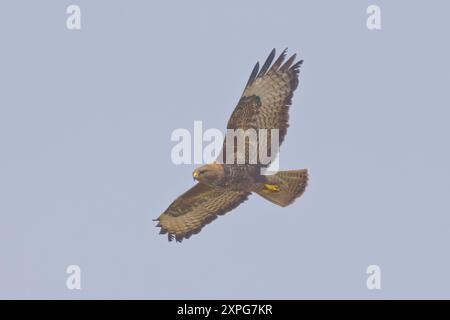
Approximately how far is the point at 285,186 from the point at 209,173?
105 cm

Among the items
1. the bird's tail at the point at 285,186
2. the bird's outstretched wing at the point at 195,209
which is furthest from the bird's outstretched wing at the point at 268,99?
the bird's outstretched wing at the point at 195,209

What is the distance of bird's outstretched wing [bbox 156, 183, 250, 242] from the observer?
1471 centimetres

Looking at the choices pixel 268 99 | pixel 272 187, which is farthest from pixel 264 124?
pixel 272 187

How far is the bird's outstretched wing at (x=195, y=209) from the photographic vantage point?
14.7 meters

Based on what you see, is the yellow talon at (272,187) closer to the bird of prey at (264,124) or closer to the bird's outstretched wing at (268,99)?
the bird of prey at (264,124)

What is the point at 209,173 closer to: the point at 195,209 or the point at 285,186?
the point at 285,186

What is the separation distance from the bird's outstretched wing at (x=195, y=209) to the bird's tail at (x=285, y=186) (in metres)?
0.65

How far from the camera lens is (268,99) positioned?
1378 cm

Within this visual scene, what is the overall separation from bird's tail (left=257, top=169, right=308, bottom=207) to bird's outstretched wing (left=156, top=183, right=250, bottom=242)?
646 millimetres

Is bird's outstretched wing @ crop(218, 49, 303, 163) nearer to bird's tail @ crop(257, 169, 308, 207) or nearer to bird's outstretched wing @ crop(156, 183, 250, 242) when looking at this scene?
bird's tail @ crop(257, 169, 308, 207)
